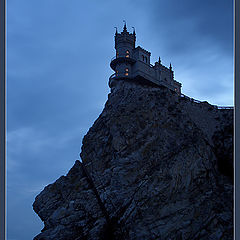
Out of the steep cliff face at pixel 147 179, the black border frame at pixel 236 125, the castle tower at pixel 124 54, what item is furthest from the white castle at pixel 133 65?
the black border frame at pixel 236 125

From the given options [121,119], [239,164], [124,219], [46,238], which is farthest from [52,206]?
[239,164]

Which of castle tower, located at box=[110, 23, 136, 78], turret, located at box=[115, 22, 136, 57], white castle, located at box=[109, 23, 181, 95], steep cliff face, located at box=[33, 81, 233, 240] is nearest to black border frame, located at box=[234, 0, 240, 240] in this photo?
steep cliff face, located at box=[33, 81, 233, 240]

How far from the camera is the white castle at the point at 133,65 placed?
148 feet

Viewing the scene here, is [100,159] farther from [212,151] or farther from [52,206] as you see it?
[212,151]

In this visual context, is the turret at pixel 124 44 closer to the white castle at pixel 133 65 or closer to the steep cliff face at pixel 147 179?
the white castle at pixel 133 65

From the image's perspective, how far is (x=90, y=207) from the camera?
30.8 meters

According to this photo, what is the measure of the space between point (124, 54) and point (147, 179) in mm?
25080

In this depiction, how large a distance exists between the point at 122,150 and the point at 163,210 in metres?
9.13

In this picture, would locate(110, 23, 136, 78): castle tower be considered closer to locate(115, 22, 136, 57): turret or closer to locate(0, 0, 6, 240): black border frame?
locate(115, 22, 136, 57): turret

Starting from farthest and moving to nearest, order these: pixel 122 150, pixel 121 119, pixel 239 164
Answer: pixel 121 119
pixel 122 150
pixel 239 164

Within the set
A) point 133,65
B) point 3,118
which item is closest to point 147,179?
point 133,65

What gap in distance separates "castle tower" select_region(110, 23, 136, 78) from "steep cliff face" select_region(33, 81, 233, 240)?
268 inches

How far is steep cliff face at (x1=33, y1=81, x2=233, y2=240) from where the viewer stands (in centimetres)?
2778

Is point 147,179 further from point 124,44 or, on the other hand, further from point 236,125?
point 124,44
